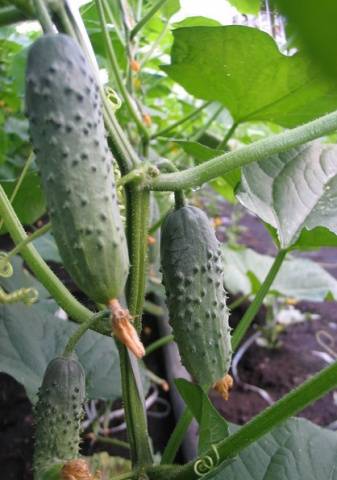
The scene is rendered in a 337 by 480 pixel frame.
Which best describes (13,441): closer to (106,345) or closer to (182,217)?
(106,345)

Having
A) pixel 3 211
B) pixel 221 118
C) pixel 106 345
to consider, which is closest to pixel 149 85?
pixel 221 118

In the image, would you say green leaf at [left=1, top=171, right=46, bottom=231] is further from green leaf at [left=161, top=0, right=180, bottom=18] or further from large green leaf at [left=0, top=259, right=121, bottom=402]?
green leaf at [left=161, top=0, right=180, bottom=18]

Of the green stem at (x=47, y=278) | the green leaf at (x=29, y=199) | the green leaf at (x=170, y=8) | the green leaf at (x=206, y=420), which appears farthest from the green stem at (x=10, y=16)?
the green leaf at (x=170, y=8)

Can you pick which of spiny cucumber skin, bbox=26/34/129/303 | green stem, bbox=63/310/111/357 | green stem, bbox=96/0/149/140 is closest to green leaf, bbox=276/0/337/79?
spiny cucumber skin, bbox=26/34/129/303

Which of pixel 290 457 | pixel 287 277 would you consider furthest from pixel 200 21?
pixel 290 457

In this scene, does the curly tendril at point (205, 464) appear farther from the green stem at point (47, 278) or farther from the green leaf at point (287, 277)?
the green leaf at point (287, 277)

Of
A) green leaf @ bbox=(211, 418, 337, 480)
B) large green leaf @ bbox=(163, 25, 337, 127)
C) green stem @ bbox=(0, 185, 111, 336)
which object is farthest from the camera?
large green leaf @ bbox=(163, 25, 337, 127)

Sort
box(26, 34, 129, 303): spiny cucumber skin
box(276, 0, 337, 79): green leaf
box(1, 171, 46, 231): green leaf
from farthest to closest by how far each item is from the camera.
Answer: box(1, 171, 46, 231): green leaf → box(26, 34, 129, 303): spiny cucumber skin → box(276, 0, 337, 79): green leaf
